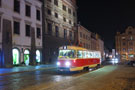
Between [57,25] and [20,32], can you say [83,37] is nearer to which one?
[57,25]

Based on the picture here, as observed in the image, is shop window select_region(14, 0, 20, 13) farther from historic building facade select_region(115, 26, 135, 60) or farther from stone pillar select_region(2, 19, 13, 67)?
historic building facade select_region(115, 26, 135, 60)

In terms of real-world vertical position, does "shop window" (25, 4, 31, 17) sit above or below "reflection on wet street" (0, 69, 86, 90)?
above

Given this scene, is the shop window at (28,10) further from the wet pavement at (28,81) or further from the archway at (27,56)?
the wet pavement at (28,81)

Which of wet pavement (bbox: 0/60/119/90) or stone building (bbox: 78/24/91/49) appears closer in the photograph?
wet pavement (bbox: 0/60/119/90)

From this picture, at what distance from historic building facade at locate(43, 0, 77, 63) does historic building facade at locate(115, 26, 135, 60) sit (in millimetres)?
48870

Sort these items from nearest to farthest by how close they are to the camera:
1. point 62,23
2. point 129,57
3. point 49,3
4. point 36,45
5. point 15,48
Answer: point 15,48
point 36,45
point 49,3
point 62,23
point 129,57

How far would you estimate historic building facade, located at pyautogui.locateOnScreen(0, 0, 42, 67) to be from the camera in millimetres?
28297

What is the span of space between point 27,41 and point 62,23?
16061mm

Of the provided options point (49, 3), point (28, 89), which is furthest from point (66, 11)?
point (28, 89)

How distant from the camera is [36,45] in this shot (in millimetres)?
36469

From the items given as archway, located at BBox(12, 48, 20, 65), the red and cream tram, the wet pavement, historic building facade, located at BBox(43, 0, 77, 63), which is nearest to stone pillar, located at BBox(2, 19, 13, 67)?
archway, located at BBox(12, 48, 20, 65)

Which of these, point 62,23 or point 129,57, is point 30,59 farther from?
point 129,57

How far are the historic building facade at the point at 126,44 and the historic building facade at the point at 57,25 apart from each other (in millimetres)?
48870

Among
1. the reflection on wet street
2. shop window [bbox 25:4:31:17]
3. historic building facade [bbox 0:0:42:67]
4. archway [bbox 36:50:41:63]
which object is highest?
shop window [bbox 25:4:31:17]
